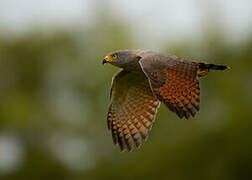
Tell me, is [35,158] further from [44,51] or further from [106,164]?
[44,51]

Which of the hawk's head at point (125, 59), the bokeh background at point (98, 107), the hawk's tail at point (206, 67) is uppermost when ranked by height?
the hawk's head at point (125, 59)

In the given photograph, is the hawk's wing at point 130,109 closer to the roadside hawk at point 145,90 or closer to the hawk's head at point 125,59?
the roadside hawk at point 145,90

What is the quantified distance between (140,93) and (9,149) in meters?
14.3

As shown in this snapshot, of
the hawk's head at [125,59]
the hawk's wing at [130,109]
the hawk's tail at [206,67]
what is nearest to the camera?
the hawk's tail at [206,67]

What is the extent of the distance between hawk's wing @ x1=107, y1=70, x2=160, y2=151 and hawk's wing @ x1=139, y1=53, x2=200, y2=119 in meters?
1.65

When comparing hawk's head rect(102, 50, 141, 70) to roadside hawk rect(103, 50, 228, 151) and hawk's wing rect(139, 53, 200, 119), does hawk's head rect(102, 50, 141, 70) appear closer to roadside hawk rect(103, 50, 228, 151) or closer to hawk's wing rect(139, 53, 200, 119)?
roadside hawk rect(103, 50, 228, 151)

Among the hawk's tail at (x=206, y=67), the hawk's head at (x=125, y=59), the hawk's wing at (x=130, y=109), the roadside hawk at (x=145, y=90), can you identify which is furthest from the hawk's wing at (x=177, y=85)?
the hawk's wing at (x=130, y=109)

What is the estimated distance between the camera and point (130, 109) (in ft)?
39.9

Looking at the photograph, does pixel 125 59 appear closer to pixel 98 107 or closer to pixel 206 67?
pixel 206 67

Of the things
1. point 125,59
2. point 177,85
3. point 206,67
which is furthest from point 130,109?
point 177,85

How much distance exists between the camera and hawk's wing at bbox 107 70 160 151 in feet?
39.1

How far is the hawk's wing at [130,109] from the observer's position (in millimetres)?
11922

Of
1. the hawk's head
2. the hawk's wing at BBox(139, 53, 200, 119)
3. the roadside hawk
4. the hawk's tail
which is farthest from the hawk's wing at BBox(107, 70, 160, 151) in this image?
the hawk's wing at BBox(139, 53, 200, 119)

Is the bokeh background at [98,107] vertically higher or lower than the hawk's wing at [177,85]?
lower
